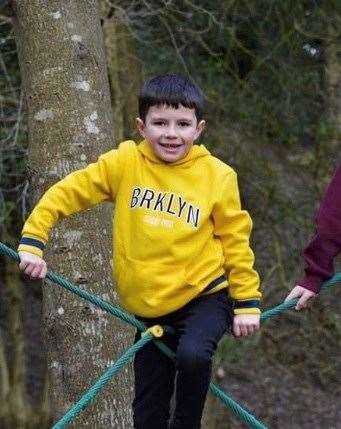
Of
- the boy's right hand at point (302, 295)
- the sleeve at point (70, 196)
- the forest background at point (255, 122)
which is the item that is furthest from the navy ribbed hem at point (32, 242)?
the forest background at point (255, 122)

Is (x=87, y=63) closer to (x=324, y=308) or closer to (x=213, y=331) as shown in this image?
(x=213, y=331)

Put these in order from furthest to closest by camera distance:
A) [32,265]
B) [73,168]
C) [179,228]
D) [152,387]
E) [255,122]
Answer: [255,122] < [73,168] < [152,387] < [179,228] < [32,265]

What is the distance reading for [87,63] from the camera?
2.70m

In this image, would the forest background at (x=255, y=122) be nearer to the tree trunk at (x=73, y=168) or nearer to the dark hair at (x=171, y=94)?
the tree trunk at (x=73, y=168)

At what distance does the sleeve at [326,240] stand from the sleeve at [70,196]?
1.48ft

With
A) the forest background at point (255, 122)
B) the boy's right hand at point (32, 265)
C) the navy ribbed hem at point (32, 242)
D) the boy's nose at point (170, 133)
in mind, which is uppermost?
the boy's nose at point (170, 133)

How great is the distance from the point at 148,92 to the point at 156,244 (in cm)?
33

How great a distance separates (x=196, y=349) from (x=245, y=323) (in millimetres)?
128

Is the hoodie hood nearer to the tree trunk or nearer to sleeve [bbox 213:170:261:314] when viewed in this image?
sleeve [bbox 213:170:261:314]

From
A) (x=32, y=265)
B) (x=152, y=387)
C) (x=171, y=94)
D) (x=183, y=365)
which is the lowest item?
(x=152, y=387)

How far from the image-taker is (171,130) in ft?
6.42

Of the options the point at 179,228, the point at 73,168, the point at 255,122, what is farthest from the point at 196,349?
the point at 255,122

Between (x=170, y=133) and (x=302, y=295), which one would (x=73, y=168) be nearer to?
(x=170, y=133)

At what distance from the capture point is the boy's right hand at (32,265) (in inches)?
72.7
